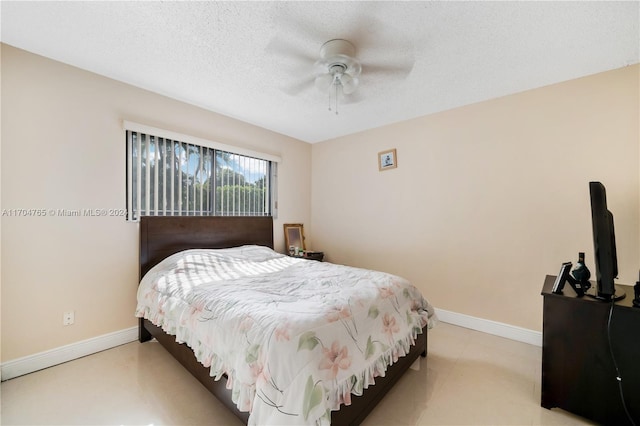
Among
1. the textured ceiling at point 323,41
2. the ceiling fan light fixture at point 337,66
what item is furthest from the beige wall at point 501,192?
the ceiling fan light fixture at point 337,66

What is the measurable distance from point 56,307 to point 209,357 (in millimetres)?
1592

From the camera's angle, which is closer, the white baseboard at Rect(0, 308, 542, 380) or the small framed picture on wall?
the white baseboard at Rect(0, 308, 542, 380)

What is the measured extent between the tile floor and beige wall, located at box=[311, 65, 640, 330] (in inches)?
30.6

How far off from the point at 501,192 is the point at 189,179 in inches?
130

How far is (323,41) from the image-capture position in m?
1.82

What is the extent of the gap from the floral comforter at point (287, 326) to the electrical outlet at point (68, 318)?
0.48 meters

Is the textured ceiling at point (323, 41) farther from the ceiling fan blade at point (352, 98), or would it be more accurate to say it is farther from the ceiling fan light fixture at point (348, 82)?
the ceiling fan light fixture at point (348, 82)

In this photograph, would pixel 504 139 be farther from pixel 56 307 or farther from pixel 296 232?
pixel 56 307

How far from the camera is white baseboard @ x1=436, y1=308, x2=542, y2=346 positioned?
251cm

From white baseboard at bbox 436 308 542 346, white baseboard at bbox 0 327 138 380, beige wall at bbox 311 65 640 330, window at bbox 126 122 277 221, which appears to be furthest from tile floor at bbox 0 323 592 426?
window at bbox 126 122 277 221

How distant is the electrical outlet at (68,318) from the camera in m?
2.17

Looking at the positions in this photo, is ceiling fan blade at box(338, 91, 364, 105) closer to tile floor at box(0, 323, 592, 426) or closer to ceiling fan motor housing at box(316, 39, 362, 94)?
ceiling fan motor housing at box(316, 39, 362, 94)

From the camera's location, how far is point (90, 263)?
90.2 inches

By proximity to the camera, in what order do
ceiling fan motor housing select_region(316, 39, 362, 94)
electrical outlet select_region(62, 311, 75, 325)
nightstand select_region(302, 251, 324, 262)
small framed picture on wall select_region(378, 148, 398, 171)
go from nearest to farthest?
ceiling fan motor housing select_region(316, 39, 362, 94), electrical outlet select_region(62, 311, 75, 325), small framed picture on wall select_region(378, 148, 398, 171), nightstand select_region(302, 251, 324, 262)
